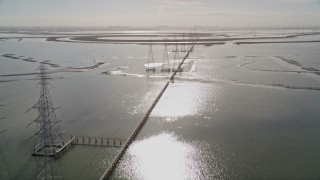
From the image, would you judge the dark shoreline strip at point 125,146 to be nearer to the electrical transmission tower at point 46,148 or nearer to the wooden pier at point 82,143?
the wooden pier at point 82,143

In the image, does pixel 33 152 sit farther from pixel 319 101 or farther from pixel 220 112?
pixel 319 101

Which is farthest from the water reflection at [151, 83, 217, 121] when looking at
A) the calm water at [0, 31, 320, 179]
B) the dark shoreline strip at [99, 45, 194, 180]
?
the dark shoreline strip at [99, 45, 194, 180]

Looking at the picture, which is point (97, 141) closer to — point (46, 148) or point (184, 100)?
point (46, 148)

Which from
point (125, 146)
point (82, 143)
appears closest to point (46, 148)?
point (82, 143)

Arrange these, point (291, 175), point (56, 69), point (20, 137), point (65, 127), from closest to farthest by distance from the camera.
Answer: point (291, 175) < point (20, 137) < point (65, 127) < point (56, 69)

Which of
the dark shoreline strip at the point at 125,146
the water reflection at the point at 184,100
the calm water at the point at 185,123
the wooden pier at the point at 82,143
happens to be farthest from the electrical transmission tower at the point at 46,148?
the water reflection at the point at 184,100

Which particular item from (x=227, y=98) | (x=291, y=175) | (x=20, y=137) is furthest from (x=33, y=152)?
(x=227, y=98)
